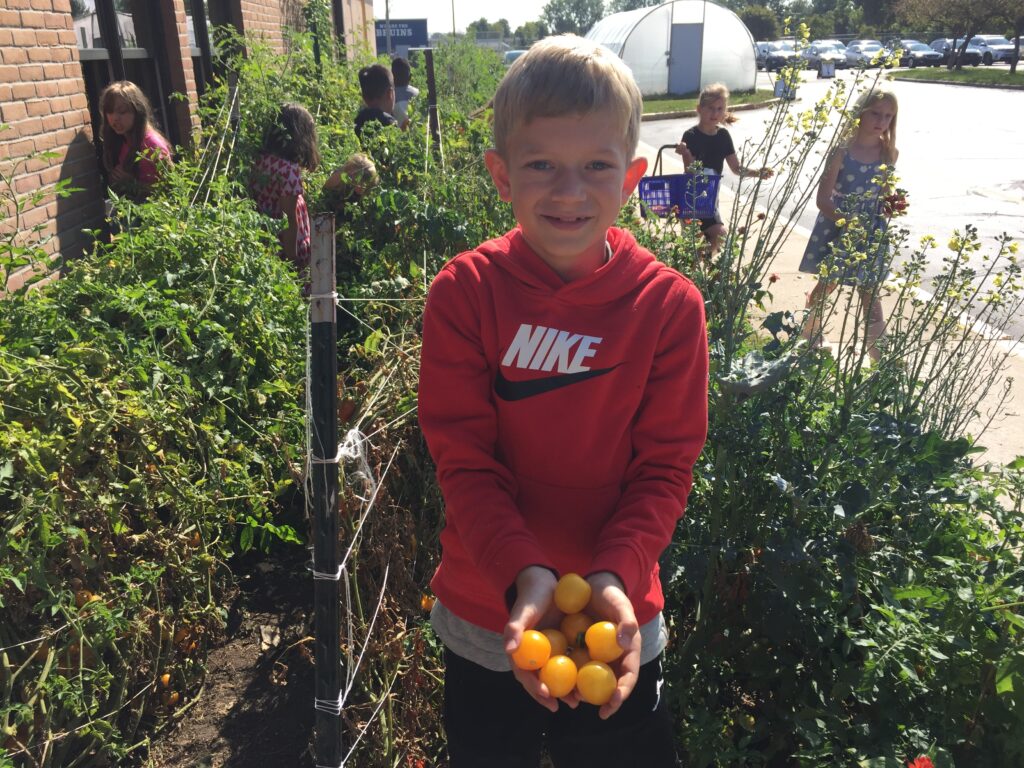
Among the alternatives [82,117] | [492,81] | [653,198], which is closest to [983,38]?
[492,81]

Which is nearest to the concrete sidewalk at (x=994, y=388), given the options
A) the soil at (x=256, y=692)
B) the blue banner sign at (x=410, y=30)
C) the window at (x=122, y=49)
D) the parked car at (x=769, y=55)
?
the soil at (x=256, y=692)

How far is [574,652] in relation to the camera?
4.59ft

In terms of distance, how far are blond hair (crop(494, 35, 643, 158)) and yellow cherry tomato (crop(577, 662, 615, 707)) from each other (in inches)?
37.5

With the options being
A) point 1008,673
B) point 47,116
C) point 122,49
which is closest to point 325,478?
point 1008,673

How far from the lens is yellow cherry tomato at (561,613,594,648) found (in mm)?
1419

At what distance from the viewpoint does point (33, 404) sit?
7.63 ft

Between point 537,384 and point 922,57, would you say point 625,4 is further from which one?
point 537,384

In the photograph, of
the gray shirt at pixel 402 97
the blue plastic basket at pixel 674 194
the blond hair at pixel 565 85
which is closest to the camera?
the blond hair at pixel 565 85

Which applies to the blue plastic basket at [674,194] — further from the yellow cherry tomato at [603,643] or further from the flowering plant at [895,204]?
the yellow cherry tomato at [603,643]

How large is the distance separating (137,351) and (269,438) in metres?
0.62

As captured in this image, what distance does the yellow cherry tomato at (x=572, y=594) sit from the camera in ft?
4.58

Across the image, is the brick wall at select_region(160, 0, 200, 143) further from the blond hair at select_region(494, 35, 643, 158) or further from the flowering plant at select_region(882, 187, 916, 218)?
the blond hair at select_region(494, 35, 643, 158)

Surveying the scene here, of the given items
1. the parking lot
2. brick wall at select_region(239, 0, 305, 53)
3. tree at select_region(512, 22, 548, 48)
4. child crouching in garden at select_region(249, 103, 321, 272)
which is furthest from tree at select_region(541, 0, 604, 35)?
child crouching in garden at select_region(249, 103, 321, 272)

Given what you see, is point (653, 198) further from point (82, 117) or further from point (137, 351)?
point (137, 351)
